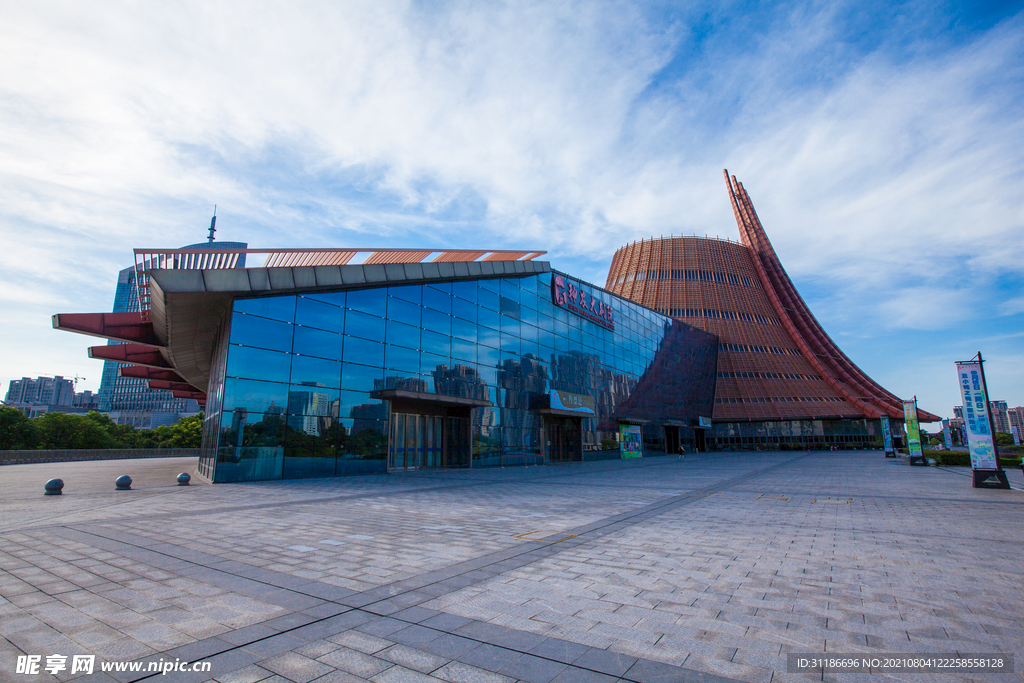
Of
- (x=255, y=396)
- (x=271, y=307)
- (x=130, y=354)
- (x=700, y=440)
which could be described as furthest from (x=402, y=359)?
(x=700, y=440)

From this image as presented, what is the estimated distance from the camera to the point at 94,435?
60.2m

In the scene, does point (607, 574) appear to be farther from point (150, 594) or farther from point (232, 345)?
point (232, 345)

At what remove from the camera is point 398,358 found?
23500mm

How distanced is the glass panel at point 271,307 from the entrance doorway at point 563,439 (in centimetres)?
1963

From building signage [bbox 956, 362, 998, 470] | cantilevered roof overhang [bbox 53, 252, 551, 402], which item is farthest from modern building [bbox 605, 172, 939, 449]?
building signage [bbox 956, 362, 998, 470]

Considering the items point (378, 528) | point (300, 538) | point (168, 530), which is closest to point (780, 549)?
point (378, 528)

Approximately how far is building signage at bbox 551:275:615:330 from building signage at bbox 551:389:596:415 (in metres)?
6.38

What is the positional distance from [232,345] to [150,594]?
14.1 m

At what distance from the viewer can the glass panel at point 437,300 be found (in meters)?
25.3

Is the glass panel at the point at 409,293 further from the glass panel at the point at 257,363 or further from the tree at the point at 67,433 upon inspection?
the tree at the point at 67,433

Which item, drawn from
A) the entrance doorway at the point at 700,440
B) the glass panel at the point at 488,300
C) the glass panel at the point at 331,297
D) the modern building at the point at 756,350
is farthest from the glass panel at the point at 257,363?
the entrance doorway at the point at 700,440

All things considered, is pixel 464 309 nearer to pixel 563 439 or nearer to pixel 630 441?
pixel 563 439

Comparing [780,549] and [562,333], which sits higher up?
[562,333]

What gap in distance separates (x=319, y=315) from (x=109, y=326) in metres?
8.68
